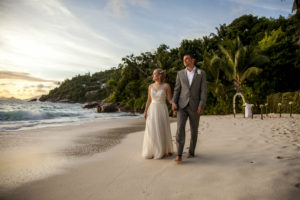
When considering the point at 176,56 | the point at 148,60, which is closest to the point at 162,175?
the point at 176,56

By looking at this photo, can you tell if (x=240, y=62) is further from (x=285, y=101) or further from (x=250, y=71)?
(x=285, y=101)

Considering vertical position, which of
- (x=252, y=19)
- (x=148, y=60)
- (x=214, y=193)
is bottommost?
(x=214, y=193)

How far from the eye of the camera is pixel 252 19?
3091 centimetres

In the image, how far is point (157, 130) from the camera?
374cm

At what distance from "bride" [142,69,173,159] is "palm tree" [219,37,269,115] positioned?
14.0 metres

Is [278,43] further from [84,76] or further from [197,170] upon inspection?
[84,76]

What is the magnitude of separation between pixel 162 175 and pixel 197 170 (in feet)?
1.74

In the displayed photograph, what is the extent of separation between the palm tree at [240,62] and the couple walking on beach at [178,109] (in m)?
14.0

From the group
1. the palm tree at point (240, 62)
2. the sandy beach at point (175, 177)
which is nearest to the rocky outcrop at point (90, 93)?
the palm tree at point (240, 62)

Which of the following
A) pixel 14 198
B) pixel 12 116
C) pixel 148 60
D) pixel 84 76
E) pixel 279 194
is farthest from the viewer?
pixel 84 76

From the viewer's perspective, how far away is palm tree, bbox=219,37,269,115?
53.4 ft

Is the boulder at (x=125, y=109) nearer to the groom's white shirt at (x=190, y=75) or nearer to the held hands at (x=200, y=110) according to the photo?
the groom's white shirt at (x=190, y=75)

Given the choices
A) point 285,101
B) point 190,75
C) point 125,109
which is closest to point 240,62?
point 285,101

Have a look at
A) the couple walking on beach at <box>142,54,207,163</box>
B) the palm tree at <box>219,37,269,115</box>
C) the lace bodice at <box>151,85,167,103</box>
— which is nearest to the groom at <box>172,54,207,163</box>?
the couple walking on beach at <box>142,54,207,163</box>
